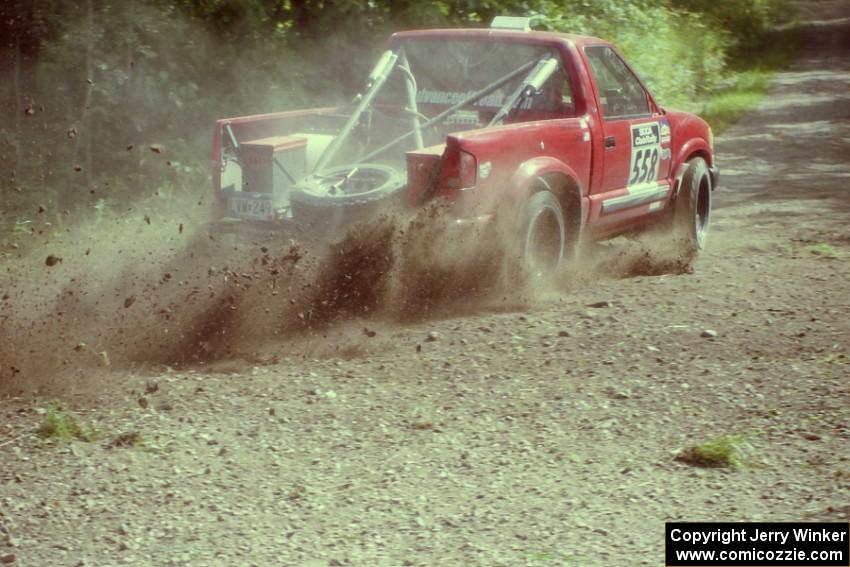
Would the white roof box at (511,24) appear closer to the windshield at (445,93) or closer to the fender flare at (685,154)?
the windshield at (445,93)

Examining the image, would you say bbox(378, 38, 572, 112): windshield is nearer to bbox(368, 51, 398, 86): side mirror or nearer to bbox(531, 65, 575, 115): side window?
bbox(531, 65, 575, 115): side window

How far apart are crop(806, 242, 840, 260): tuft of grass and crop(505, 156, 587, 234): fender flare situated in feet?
8.87

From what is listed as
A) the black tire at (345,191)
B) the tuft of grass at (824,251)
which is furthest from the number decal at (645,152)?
the black tire at (345,191)

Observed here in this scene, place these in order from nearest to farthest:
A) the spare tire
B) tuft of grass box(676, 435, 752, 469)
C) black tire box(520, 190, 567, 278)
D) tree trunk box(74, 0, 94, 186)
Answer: tuft of grass box(676, 435, 752, 469) < the spare tire < black tire box(520, 190, 567, 278) < tree trunk box(74, 0, 94, 186)

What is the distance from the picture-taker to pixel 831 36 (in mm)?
36562

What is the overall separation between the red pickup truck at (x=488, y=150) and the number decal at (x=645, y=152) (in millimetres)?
14

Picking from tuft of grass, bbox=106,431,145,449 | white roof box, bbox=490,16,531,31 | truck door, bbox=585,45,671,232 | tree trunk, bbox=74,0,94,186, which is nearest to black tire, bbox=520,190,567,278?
truck door, bbox=585,45,671,232

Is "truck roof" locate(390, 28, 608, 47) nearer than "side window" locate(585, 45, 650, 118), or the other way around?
"truck roof" locate(390, 28, 608, 47)

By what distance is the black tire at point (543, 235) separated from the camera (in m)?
7.64

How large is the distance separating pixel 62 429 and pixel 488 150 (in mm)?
3077

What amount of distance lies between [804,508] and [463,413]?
168cm

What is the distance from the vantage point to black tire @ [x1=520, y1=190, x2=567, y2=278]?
301 inches

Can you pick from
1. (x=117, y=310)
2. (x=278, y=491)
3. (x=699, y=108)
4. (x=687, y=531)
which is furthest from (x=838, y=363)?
(x=699, y=108)

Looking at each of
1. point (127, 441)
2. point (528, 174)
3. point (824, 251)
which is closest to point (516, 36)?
point (528, 174)
